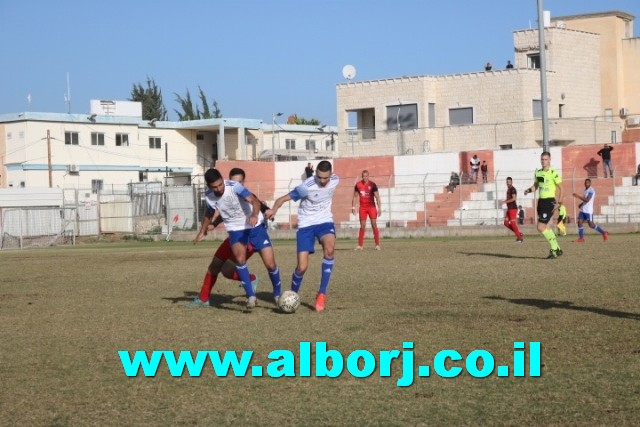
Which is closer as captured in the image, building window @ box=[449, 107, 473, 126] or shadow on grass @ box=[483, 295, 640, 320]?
shadow on grass @ box=[483, 295, 640, 320]

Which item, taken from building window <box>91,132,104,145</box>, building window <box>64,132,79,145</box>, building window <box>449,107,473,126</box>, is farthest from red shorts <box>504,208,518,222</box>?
building window <box>91,132,104,145</box>

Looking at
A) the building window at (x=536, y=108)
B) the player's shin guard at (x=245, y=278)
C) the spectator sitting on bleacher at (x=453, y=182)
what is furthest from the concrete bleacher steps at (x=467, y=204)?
the player's shin guard at (x=245, y=278)

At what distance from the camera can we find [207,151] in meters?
77.8

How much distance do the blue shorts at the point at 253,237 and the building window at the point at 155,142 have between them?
2430 inches

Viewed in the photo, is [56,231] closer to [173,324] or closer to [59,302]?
[59,302]

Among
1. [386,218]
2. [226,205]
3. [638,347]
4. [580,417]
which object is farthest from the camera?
[386,218]

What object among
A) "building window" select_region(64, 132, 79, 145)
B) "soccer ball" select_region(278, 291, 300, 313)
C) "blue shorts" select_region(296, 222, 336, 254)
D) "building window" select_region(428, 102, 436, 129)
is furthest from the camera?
"building window" select_region(64, 132, 79, 145)

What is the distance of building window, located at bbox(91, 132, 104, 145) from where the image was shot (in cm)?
7125

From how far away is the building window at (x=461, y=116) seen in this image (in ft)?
187

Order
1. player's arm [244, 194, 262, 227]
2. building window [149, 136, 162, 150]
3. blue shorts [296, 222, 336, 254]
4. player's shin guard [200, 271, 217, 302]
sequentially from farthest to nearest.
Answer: building window [149, 136, 162, 150] < player's shin guard [200, 271, 217, 302] < blue shorts [296, 222, 336, 254] < player's arm [244, 194, 262, 227]

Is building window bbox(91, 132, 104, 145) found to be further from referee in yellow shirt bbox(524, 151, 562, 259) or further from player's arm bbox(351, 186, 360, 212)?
referee in yellow shirt bbox(524, 151, 562, 259)

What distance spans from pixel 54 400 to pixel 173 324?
4127 mm

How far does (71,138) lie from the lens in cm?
7031

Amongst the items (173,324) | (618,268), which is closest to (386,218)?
(618,268)
